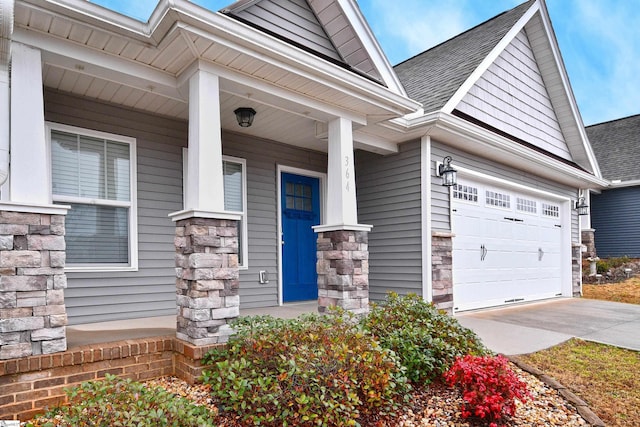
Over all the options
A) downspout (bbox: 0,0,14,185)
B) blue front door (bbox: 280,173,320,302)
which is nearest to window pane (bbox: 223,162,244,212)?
blue front door (bbox: 280,173,320,302)

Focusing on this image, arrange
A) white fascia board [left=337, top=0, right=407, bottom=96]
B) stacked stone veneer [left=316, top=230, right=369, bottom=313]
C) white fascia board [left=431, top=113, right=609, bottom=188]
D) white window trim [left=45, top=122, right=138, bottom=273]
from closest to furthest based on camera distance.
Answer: white window trim [left=45, top=122, right=138, bottom=273], stacked stone veneer [left=316, top=230, right=369, bottom=313], white fascia board [left=337, top=0, right=407, bottom=96], white fascia board [left=431, top=113, right=609, bottom=188]

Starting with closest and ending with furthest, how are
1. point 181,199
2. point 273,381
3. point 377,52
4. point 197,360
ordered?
1. point 273,381
2. point 197,360
3. point 181,199
4. point 377,52

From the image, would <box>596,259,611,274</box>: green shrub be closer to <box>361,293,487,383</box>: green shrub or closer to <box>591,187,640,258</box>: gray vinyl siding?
<box>591,187,640,258</box>: gray vinyl siding

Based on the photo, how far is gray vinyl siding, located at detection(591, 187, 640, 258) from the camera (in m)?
13.9

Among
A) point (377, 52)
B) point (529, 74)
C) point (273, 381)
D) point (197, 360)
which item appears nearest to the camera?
point (273, 381)

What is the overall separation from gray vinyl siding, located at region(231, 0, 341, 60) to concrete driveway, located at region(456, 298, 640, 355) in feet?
14.0

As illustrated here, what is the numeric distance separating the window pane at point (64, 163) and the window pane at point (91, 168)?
0.06 m

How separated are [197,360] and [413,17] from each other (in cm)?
7605

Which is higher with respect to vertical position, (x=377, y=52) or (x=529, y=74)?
(x=529, y=74)

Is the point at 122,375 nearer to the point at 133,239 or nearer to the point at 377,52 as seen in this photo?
the point at 133,239

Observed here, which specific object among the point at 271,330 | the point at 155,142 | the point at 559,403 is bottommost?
the point at 559,403

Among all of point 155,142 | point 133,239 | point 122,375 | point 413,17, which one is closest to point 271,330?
point 122,375

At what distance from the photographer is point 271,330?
349cm

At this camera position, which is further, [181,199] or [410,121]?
[410,121]
